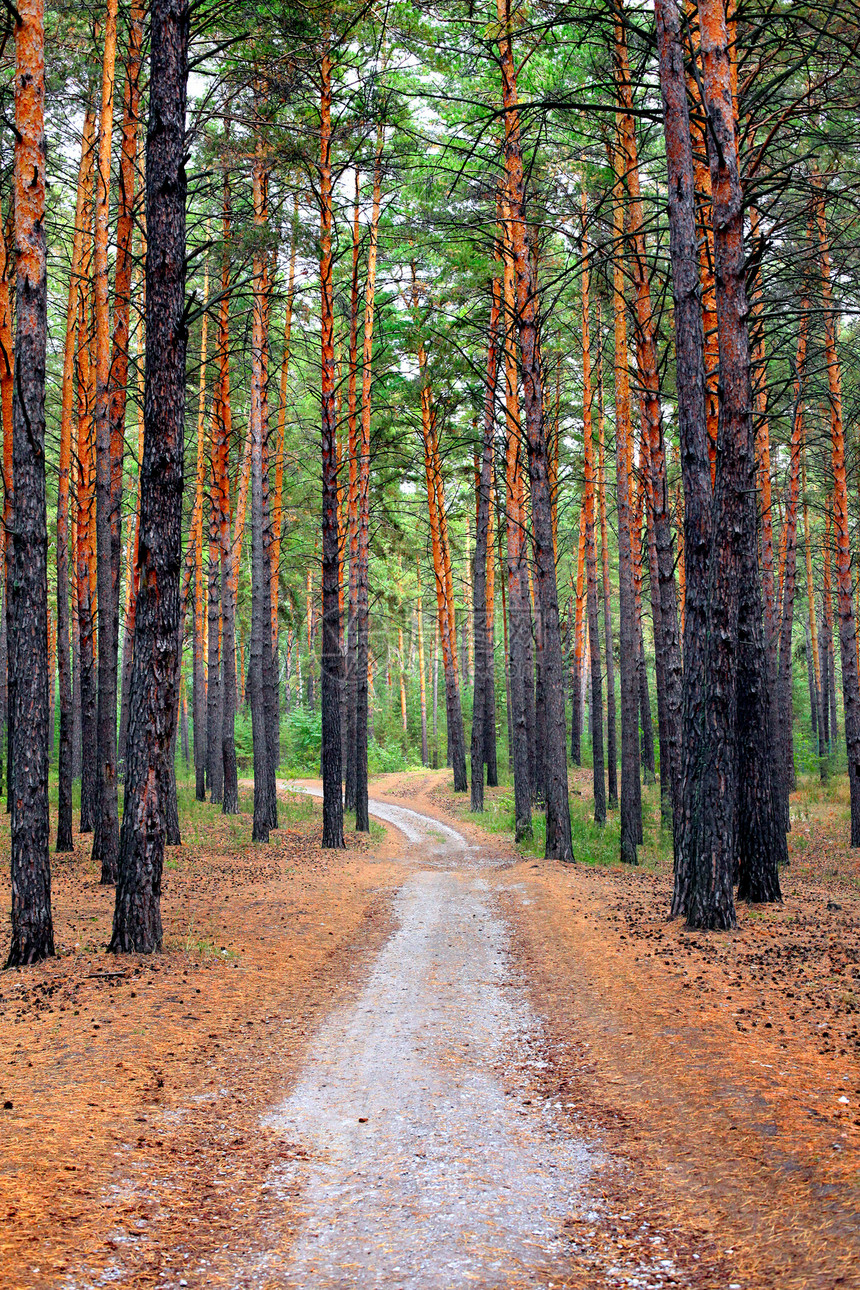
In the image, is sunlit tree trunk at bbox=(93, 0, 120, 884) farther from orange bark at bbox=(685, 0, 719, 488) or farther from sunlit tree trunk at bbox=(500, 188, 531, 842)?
orange bark at bbox=(685, 0, 719, 488)

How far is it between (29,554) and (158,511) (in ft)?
3.93

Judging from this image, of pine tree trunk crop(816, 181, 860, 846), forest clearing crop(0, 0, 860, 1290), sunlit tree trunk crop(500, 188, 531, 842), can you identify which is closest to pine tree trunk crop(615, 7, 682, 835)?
forest clearing crop(0, 0, 860, 1290)

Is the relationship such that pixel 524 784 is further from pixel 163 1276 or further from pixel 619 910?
pixel 163 1276

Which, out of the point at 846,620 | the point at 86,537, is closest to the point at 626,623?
the point at 846,620

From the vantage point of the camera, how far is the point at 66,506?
17453mm

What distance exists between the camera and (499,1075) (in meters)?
5.13

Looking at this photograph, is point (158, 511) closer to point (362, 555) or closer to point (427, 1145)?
point (427, 1145)

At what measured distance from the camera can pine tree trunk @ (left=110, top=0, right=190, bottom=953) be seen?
287 inches

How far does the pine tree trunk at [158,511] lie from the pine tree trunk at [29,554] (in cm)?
73

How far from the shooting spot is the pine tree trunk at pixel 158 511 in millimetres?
7301

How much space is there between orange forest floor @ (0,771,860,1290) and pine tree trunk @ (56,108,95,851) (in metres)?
4.83

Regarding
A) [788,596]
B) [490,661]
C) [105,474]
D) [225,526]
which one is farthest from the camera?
[490,661]

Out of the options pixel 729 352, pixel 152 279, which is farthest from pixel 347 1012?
pixel 729 352

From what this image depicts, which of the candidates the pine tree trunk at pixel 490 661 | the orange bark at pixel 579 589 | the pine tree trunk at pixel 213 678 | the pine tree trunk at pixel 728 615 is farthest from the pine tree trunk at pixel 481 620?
the pine tree trunk at pixel 728 615
